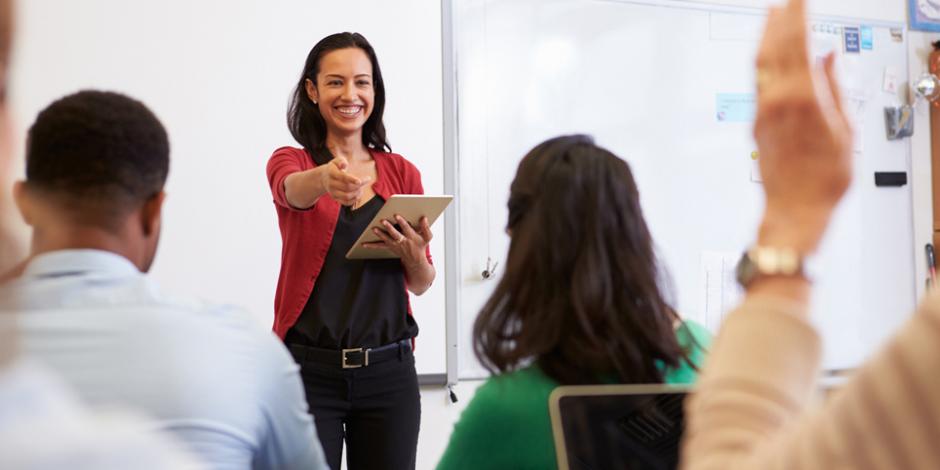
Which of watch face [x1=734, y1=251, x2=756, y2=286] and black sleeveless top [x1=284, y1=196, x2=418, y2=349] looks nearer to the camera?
watch face [x1=734, y1=251, x2=756, y2=286]

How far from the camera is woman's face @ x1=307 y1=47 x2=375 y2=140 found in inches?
90.0

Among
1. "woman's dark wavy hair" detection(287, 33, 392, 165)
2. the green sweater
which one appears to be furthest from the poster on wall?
the green sweater

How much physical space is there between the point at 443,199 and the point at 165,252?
1.13 m

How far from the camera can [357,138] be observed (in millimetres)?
2354

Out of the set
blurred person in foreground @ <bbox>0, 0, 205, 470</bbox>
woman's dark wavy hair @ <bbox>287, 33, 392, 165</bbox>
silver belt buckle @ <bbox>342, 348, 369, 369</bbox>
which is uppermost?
woman's dark wavy hair @ <bbox>287, 33, 392, 165</bbox>

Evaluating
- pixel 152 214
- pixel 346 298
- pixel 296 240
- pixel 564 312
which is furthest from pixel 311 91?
pixel 564 312

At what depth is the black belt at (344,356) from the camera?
6.85ft

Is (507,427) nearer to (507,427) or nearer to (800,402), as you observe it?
(507,427)

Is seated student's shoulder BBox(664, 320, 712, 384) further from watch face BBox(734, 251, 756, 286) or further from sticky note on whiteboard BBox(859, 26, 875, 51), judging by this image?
sticky note on whiteboard BBox(859, 26, 875, 51)

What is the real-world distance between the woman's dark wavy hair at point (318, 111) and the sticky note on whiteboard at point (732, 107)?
66.3 inches

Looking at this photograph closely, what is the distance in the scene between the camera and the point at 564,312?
1.14m

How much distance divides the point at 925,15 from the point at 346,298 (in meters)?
3.04

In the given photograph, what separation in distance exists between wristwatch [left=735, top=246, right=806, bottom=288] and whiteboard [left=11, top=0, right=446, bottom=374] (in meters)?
2.34

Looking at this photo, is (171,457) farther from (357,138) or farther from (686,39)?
(686,39)
